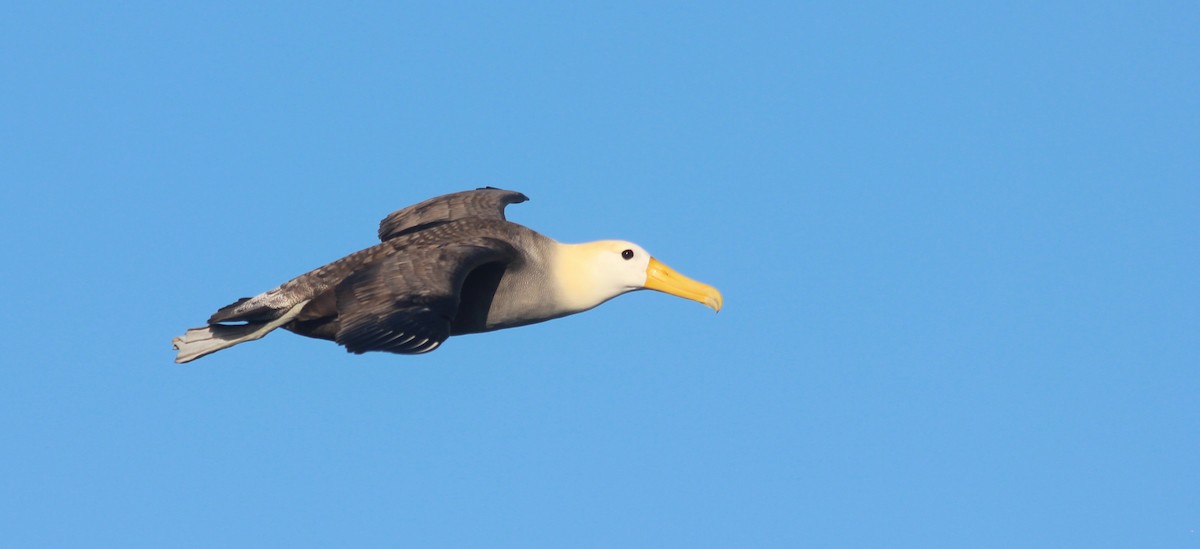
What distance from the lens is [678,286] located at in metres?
23.6

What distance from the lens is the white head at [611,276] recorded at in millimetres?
22875

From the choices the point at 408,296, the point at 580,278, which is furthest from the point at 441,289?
the point at 580,278

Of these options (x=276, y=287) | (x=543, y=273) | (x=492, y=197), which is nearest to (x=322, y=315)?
(x=276, y=287)

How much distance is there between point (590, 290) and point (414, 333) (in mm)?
3711

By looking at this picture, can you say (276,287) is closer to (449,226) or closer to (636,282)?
(449,226)

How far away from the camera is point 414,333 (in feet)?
65.0

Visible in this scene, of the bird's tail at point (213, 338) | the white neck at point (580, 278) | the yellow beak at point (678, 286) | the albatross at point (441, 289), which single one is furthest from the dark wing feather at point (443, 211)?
the bird's tail at point (213, 338)

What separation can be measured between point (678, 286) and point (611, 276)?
0.98 meters

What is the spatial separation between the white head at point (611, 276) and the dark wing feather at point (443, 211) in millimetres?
1850

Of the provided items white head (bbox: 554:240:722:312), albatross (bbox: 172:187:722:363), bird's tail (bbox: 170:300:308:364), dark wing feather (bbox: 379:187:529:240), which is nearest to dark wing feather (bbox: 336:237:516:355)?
albatross (bbox: 172:187:722:363)

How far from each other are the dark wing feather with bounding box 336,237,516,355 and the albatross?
0.4 inches

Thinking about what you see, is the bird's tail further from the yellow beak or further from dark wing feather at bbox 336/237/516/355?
the yellow beak

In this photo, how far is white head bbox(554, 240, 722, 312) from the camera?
22.9 metres

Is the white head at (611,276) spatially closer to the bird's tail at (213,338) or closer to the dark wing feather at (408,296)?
the dark wing feather at (408,296)
